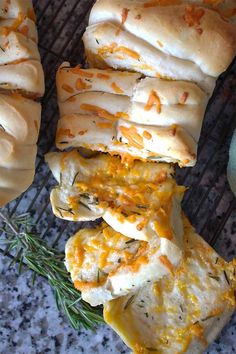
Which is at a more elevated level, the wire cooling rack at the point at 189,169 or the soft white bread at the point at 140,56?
the soft white bread at the point at 140,56

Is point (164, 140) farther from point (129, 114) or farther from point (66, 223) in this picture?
point (66, 223)

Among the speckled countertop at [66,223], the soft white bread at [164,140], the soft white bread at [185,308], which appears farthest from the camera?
the speckled countertop at [66,223]

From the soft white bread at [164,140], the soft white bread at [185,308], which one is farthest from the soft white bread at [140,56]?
the soft white bread at [185,308]

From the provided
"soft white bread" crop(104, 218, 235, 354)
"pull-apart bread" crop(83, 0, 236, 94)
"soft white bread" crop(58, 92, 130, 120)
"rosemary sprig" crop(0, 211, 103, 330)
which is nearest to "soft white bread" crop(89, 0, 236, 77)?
"pull-apart bread" crop(83, 0, 236, 94)

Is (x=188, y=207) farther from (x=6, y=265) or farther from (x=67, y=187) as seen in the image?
(x=6, y=265)

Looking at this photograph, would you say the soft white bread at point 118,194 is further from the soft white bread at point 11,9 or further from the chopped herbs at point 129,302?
the soft white bread at point 11,9

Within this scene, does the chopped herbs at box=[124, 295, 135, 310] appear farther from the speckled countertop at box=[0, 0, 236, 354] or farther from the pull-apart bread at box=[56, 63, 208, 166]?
the pull-apart bread at box=[56, 63, 208, 166]
